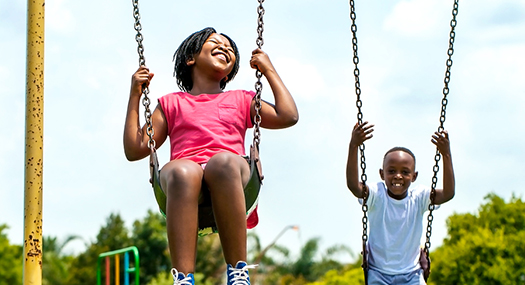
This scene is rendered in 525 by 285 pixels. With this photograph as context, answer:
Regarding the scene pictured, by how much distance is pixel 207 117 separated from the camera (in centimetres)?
471

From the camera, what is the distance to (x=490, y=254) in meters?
19.1

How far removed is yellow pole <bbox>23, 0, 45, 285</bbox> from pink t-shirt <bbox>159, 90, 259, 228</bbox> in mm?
743

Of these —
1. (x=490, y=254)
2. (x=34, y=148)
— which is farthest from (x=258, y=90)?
(x=490, y=254)

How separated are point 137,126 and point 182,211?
28.9 inches

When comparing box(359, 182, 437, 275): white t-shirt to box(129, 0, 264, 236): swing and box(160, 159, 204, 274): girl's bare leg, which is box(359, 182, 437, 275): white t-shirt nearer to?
box(129, 0, 264, 236): swing

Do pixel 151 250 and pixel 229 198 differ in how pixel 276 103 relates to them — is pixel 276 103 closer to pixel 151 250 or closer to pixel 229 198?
pixel 229 198

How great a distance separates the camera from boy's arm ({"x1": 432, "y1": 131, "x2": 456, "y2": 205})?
5391 millimetres

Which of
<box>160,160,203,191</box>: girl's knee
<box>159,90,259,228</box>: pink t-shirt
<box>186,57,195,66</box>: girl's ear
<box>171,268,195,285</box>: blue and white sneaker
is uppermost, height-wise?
<box>186,57,195,66</box>: girl's ear

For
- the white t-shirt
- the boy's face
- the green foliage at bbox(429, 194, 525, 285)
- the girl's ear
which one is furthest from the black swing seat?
the green foliage at bbox(429, 194, 525, 285)

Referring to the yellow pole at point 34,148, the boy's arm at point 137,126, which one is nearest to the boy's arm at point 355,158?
the boy's arm at point 137,126

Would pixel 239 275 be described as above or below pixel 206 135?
below

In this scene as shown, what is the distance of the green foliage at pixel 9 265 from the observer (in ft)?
119

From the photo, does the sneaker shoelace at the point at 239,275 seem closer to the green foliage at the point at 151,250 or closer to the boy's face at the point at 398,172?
the boy's face at the point at 398,172

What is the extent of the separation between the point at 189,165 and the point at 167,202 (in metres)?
0.21
